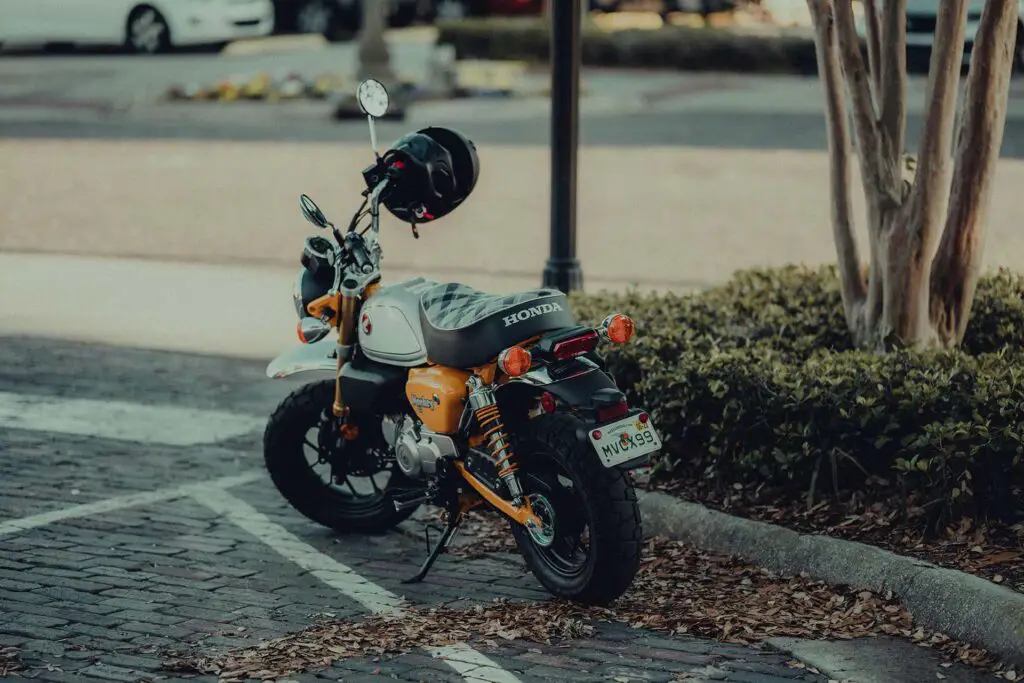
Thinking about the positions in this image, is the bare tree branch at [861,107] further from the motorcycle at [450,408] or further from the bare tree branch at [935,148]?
the motorcycle at [450,408]

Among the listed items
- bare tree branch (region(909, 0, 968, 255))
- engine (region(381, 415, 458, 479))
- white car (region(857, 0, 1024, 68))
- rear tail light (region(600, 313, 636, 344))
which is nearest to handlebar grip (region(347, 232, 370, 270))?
engine (region(381, 415, 458, 479))

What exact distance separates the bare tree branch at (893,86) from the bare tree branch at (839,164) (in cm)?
23

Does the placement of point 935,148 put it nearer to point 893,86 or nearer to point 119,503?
point 893,86

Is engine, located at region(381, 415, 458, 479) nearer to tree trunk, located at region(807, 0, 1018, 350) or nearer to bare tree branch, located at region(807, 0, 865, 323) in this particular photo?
tree trunk, located at region(807, 0, 1018, 350)

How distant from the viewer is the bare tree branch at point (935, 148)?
7176 millimetres

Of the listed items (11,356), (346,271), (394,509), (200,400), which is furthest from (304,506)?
(11,356)

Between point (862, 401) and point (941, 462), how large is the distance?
0.44 m

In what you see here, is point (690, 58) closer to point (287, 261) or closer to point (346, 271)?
point (287, 261)

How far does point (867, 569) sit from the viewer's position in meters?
5.70

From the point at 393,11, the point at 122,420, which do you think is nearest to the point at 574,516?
the point at 122,420

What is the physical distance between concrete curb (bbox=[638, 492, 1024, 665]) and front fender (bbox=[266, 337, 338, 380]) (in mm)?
1372

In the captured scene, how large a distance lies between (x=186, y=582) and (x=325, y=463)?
935 millimetres

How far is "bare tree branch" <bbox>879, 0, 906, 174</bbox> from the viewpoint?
23.9 ft

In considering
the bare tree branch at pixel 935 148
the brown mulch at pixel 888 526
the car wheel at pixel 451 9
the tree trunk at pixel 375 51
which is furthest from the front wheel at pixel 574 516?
the car wheel at pixel 451 9
